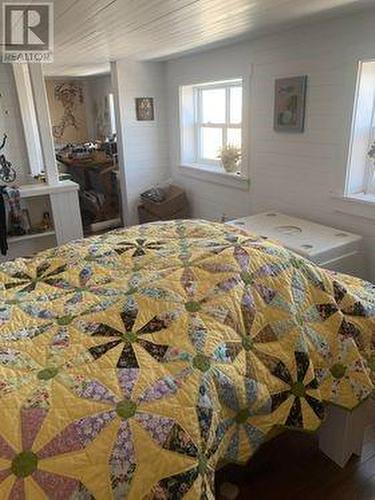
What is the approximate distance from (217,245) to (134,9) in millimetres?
1365

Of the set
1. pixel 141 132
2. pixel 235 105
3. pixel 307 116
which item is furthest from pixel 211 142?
pixel 307 116

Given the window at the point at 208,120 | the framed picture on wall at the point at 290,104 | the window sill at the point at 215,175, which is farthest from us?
the window at the point at 208,120

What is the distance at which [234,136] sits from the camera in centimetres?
396

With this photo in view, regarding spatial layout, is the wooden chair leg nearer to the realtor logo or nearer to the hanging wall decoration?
the realtor logo

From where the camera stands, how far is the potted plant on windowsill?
3.77 m

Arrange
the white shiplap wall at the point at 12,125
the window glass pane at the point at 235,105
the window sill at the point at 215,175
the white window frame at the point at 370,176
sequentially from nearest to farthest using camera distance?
the white window frame at the point at 370,176 < the white shiplap wall at the point at 12,125 < the window sill at the point at 215,175 < the window glass pane at the point at 235,105

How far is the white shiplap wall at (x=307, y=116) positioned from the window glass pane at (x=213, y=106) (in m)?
0.30

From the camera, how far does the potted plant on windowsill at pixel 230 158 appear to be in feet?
12.4

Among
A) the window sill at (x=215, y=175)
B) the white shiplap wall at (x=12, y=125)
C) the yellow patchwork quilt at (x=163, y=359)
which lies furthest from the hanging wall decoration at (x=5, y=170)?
the yellow patchwork quilt at (x=163, y=359)

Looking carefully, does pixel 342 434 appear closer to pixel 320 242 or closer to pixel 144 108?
pixel 320 242

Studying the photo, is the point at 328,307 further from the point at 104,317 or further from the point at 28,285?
the point at 28,285

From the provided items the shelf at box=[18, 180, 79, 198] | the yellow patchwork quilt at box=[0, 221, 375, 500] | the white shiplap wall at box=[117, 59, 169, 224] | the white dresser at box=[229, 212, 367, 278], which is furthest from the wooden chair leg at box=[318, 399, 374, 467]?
the white shiplap wall at box=[117, 59, 169, 224]

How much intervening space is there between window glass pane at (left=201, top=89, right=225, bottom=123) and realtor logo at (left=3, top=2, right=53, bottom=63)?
1.72 m

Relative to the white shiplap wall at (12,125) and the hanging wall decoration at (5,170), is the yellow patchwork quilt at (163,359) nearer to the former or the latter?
the hanging wall decoration at (5,170)
